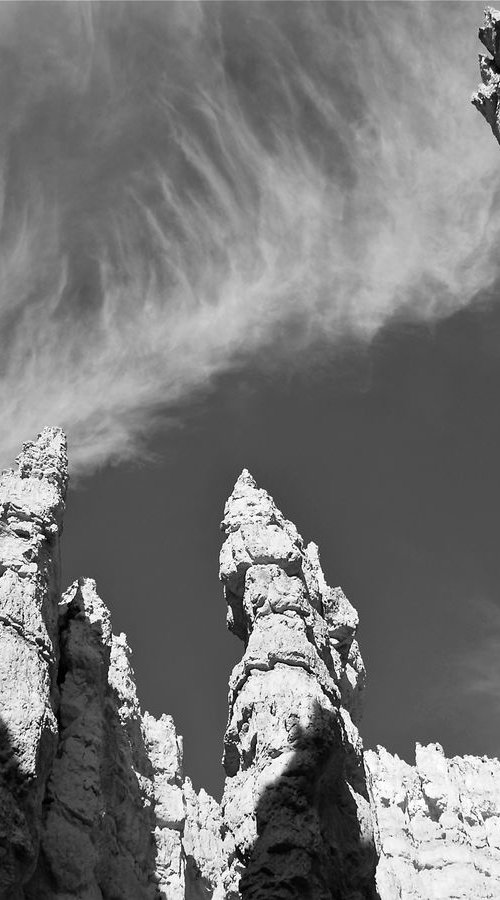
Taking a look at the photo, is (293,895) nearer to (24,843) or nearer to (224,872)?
(224,872)

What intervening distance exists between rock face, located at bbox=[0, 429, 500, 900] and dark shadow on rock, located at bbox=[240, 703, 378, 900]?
53 mm

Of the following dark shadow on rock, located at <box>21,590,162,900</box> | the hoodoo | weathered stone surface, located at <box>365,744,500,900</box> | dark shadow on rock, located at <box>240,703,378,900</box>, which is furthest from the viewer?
weathered stone surface, located at <box>365,744,500,900</box>

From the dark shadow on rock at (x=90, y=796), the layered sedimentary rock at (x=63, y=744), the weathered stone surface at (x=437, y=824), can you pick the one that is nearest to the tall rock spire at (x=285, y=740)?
the dark shadow on rock at (x=90, y=796)

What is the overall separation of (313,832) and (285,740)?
2.86 meters

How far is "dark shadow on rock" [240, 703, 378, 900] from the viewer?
88.5ft

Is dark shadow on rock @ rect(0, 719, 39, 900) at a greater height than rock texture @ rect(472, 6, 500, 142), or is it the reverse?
rock texture @ rect(472, 6, 500, 142)

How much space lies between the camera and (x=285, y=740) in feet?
97.1

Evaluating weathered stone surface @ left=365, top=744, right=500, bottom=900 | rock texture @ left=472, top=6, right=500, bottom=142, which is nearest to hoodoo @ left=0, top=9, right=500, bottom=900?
rock texture @ left=472, top=6, right=500, bottom=142

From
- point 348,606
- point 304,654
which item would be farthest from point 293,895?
point 348,606

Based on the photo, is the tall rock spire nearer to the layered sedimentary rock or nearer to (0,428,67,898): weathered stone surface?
the layered sedimentary rock

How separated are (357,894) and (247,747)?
5.52 m

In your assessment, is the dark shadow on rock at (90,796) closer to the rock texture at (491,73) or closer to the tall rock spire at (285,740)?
the tall rock spire at (285,740)

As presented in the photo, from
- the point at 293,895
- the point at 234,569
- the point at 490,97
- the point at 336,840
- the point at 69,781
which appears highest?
the point at 234,569

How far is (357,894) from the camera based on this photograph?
2975cm
